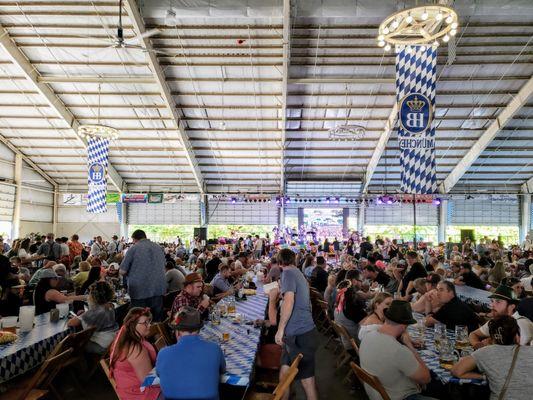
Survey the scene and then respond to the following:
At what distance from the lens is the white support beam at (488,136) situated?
13.0 metres

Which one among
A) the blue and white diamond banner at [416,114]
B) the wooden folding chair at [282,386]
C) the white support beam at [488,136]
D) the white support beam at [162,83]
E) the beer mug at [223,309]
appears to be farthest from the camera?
the white support beam at [488,136]

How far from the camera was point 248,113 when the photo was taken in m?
14.7

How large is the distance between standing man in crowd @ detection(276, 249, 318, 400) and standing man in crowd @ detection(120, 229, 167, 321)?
7.33ft

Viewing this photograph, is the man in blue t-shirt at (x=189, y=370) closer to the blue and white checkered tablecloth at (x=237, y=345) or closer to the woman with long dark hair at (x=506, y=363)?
the blue and white checkered tablecloth at (x=237, y=345)

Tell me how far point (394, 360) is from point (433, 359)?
28.0 inches

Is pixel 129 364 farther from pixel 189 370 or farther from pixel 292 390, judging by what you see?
pixel 292 390

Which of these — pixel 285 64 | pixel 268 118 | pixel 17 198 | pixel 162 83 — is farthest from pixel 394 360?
pixel 17 198

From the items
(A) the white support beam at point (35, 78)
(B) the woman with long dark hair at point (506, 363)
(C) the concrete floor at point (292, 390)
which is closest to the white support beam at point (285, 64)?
(A) the white support beam at point (35, 78)

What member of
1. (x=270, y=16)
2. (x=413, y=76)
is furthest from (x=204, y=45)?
(x=413, y=76)

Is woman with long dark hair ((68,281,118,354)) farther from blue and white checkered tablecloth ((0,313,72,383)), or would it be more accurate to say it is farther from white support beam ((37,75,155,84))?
white support beam ((37,75,155,84))

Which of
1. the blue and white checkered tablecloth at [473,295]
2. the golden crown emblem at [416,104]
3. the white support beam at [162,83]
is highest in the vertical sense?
the white support beam at [162,83]

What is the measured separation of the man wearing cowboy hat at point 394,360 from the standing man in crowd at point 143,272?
3.15m

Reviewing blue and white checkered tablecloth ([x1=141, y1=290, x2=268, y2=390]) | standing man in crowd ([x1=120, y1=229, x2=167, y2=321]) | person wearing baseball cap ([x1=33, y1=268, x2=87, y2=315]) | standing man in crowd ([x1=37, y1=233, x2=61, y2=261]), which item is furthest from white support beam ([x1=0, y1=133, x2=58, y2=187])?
blue and white checkered tablecloth ([x1=141, y1=290, x2=268, y2=390])

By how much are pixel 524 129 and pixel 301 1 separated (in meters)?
9.98
